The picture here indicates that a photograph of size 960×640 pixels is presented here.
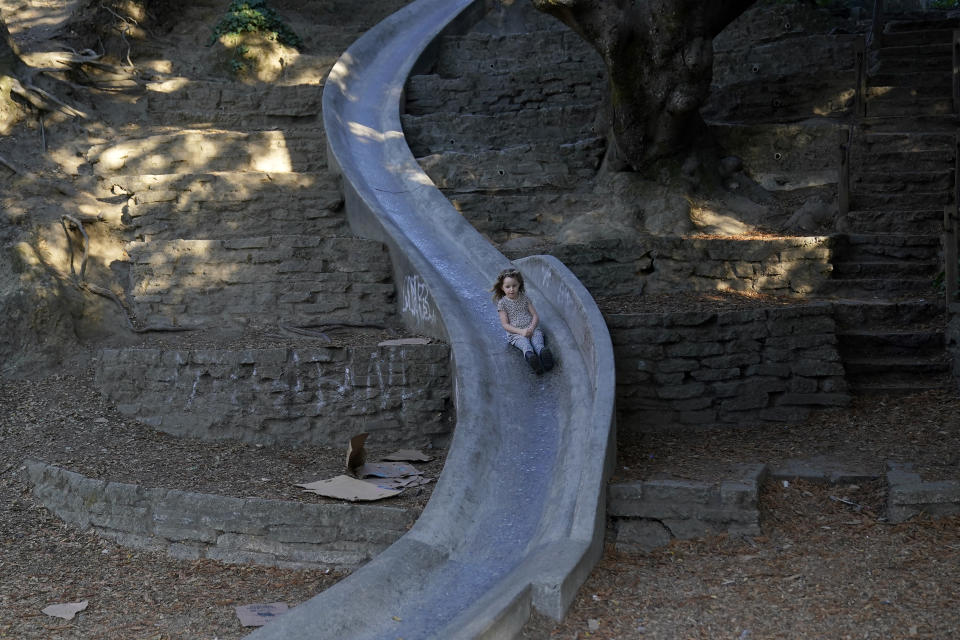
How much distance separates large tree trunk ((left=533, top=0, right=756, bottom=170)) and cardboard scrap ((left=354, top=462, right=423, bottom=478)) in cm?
445

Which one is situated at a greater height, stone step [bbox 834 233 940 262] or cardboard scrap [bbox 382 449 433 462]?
stone step [bbox 834 233 940 262]

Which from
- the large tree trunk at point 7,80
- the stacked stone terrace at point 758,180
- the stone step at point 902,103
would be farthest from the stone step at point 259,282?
the stone step at point 902,103

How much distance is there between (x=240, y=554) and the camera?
5.53 meters

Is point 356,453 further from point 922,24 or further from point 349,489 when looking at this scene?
point 922,24

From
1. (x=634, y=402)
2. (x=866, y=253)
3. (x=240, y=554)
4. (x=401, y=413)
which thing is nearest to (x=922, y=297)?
(x=866, y=253)

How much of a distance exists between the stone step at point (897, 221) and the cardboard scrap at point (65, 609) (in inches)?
281

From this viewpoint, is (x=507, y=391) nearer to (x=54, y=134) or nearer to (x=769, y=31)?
(x=54, y=134)

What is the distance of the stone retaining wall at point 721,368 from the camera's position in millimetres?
7012

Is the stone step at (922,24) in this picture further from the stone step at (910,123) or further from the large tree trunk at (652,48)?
the large tree trunk at (652,48)

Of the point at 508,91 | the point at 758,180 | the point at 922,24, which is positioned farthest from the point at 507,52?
the point at 922,24

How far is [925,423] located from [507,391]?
2924 millimetres

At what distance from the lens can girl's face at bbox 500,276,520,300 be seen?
22.4 feet

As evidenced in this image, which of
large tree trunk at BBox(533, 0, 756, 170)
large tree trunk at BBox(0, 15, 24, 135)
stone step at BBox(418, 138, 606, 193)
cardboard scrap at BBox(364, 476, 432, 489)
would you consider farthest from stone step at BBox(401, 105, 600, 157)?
cardboard scrap at BBox(364, 476, 432, 489)

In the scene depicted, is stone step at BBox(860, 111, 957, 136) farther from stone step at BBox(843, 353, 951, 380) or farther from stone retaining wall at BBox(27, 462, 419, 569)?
stone retaining wall at BBox(27, 462, 419, 569)
